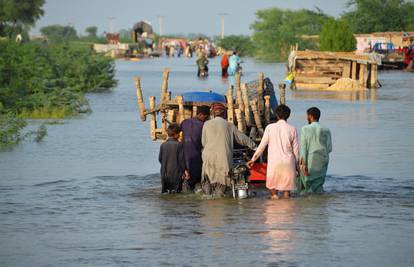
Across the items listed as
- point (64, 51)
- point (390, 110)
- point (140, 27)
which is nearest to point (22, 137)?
point (390, 110)

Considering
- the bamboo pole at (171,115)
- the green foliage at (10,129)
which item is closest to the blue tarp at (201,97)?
the bamboo pole at (171,115)

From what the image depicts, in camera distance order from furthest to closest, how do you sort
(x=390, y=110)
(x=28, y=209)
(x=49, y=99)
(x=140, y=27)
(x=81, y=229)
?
(x=140, y=27) < (x=390, y=110) < (x=49, y=99) < (x=28, y=209) < (x=81, y=229)

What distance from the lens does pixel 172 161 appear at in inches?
550

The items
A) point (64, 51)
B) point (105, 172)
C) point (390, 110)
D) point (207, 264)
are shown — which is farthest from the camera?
point (64, 51)

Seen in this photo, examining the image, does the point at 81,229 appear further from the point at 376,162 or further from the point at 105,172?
the point at 376,162

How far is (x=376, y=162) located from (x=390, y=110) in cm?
1217

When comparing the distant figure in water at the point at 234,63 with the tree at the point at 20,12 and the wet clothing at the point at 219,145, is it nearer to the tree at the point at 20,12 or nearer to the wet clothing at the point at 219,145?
the wet clothing at the point at 219,145

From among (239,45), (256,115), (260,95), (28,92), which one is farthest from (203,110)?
(239,45)

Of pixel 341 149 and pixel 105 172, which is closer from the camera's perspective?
pixel 105 172

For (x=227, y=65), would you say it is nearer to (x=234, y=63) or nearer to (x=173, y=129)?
(x=234, y=63)

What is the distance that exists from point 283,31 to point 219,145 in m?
83.9

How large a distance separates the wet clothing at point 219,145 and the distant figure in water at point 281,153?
0.98ft

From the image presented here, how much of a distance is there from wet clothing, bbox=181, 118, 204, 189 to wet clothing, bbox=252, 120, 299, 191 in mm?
930

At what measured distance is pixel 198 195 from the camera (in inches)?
554
